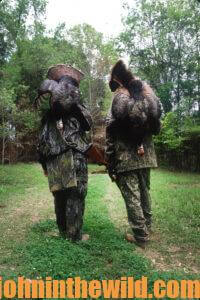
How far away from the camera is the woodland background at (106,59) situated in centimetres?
2472

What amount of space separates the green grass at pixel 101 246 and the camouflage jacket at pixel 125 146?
1.09 meters

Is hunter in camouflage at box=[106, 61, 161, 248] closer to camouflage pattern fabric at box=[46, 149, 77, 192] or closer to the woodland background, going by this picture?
camouflage pattern fabric at box=[46, 149, 77, 192]

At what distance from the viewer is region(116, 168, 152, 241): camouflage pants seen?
5.51 meters

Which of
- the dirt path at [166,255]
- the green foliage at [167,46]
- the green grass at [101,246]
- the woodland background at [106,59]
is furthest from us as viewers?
the green foliage at [167,46]

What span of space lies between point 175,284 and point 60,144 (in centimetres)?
241

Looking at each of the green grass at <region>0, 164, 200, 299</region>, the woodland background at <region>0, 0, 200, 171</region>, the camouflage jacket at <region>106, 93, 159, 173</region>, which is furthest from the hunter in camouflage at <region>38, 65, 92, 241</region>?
the woodland background at <region>0, 0, 200, 171</region>

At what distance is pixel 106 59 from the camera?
30.2m

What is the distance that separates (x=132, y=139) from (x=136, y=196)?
0.81m

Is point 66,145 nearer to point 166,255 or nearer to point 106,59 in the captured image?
point 166,255

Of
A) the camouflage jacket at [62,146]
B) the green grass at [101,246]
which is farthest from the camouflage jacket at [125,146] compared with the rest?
the green grass at [101,246]

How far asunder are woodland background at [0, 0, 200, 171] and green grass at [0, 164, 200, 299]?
1378cm

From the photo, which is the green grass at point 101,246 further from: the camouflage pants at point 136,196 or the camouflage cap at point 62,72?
the camouflage cap at point 62,72

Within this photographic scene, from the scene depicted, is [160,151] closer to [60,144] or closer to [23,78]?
[23,78]

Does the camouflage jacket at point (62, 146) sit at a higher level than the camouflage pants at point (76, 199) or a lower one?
higher
